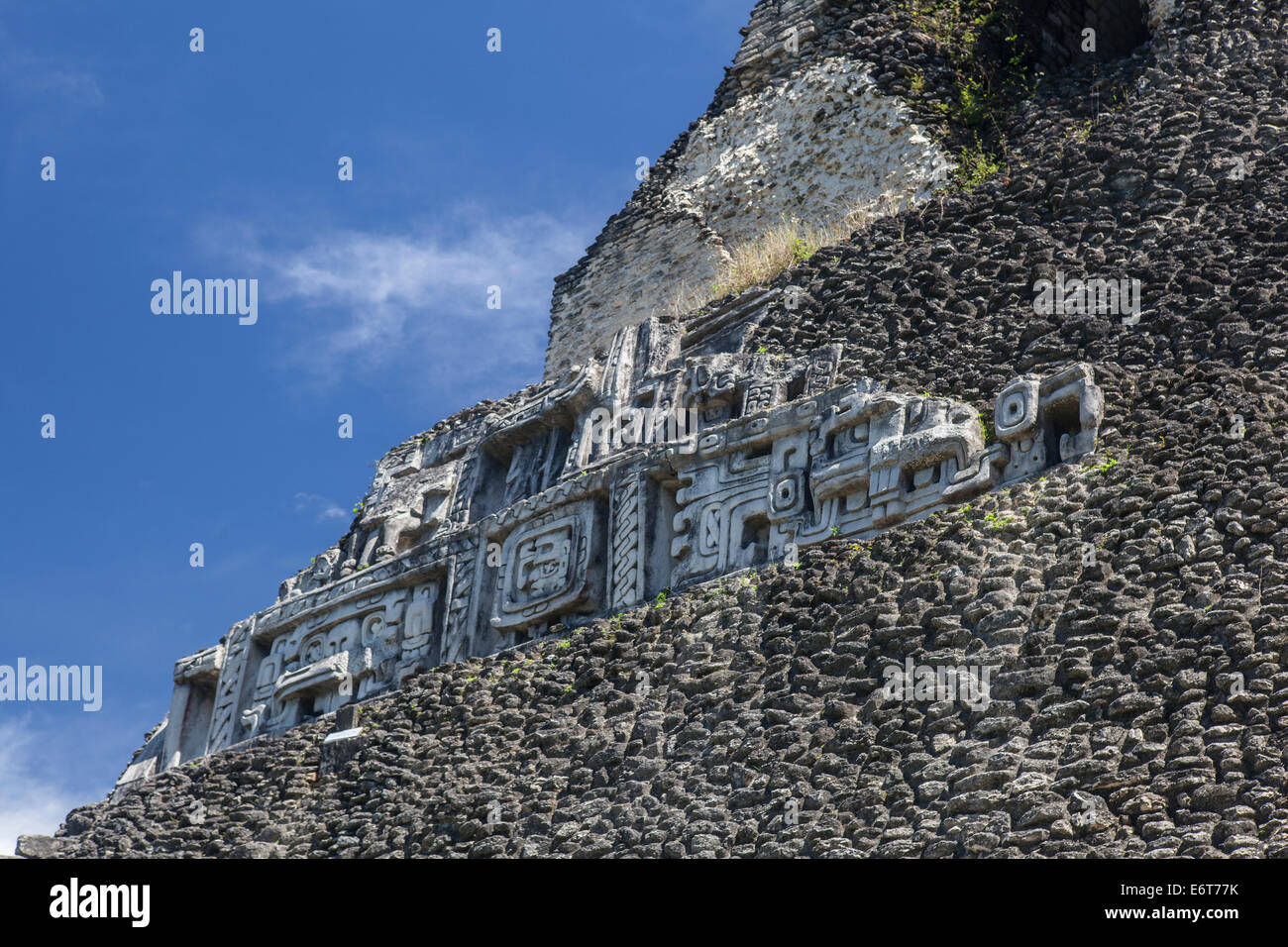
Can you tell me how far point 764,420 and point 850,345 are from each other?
0.71 metres

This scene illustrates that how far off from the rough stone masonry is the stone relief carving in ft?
0.07

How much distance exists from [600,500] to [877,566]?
208 centimetres

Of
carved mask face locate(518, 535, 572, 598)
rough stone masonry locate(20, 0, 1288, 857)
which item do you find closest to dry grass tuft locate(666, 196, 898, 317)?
rough stone masonry locate(20, 0, 1288, 857)

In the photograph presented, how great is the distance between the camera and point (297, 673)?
10164mm

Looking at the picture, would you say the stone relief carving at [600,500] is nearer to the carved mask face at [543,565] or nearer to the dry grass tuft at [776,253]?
the carved mask face at [543,565]

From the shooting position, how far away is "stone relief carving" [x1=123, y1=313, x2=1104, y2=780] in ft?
26.7

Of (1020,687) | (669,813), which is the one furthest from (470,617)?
(1020,687)

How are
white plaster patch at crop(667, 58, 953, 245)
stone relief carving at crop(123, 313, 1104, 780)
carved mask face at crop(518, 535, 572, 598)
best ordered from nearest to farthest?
stone relief carving at crop(123, 313, 1104, 780), carved mask face at crop(518, 535, 572, 598), white plaster patch at crop(667, 58, 953, 245)

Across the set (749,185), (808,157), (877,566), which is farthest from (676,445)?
(749,185)

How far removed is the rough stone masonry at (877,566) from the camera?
6.59 m

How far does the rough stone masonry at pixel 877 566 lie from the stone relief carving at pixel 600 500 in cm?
2

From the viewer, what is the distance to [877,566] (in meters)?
7.75

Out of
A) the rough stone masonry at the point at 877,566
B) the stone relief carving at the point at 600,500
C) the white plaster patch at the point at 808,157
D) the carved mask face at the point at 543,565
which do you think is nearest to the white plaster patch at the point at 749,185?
the white plaster patch at the point at 808,157

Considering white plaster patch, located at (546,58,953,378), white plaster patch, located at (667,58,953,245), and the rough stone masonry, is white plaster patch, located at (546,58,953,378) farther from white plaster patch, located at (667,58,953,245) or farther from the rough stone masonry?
the rough stone masonry
